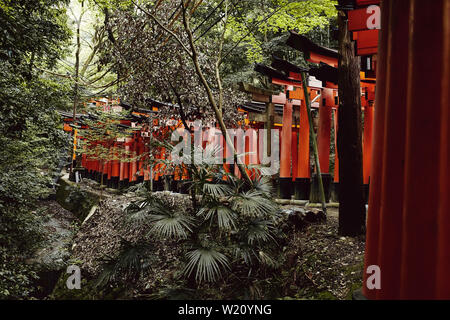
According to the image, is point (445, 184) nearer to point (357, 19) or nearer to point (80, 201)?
point (357, 19)

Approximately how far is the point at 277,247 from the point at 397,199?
326 cm

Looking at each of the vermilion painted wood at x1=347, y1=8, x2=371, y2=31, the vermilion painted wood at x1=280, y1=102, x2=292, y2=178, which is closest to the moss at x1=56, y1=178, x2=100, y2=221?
the vermilion painted wood at x1=280, y1=102, x2=292, y2=178

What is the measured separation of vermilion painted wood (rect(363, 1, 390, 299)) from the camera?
2.21 meters

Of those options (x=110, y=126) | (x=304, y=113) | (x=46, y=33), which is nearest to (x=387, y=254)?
(x=304, y=113)

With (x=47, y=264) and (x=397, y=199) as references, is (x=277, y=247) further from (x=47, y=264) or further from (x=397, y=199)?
(x=47, y=264)

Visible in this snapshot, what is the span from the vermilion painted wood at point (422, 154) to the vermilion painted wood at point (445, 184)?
2 centimetres

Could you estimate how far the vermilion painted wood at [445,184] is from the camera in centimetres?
171

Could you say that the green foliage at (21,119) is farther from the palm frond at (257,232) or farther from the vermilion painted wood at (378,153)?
the vermilion painted wood at (378,153)

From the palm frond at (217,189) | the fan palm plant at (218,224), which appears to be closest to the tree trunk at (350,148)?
the fan palm plant at (218,224)

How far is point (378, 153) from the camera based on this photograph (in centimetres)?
221

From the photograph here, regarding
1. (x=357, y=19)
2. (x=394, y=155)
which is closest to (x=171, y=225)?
(x=394, y=155)

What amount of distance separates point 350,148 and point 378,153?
3065mm

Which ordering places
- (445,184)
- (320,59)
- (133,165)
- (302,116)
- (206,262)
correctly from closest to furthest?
(445,184), (206,262), (320,59), (302,116), (133,165)

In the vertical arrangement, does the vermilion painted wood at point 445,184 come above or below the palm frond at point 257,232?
above
